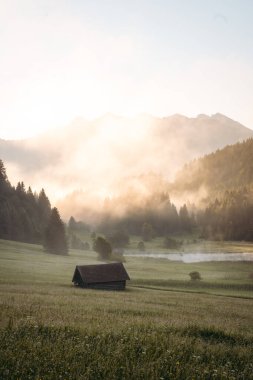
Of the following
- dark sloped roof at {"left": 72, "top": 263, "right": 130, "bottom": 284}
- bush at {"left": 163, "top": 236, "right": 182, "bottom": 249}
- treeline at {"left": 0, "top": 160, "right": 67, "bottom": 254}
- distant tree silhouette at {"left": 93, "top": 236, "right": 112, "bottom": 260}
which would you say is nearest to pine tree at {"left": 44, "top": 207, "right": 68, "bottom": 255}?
treeline at {"left": 0, "top": 160, "right": 67, "bottom": 254}

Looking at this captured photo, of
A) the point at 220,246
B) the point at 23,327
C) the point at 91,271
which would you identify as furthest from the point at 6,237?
the point at 23,327

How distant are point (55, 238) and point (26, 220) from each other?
2361 centimetres

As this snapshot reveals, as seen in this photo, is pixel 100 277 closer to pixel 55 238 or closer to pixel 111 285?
pixel 111 285

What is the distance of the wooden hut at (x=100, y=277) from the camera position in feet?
178

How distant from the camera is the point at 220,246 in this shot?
536ft

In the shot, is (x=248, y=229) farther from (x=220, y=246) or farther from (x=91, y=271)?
(x=91, y=271)

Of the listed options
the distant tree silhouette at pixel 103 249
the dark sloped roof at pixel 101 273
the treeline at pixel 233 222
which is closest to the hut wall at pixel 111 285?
the dark sloped roof at pixel 101 273

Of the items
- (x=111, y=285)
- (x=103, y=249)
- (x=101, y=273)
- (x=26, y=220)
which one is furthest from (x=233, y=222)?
(x=101, y=273)

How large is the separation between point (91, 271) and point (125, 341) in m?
45.7

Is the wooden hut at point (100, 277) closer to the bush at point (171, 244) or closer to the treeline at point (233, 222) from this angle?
the bush at point (171, 244)

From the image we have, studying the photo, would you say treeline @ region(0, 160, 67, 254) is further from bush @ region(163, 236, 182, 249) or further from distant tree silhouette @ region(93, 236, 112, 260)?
bush @ region(163, 236, 182, 249)

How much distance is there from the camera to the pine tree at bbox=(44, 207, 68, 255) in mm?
112125

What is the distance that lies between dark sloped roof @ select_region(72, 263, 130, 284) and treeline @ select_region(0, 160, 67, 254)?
189 ft

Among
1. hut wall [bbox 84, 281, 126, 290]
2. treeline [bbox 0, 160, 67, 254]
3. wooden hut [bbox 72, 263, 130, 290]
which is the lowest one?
hut wall [bbox 84, 281, 126, 290]
